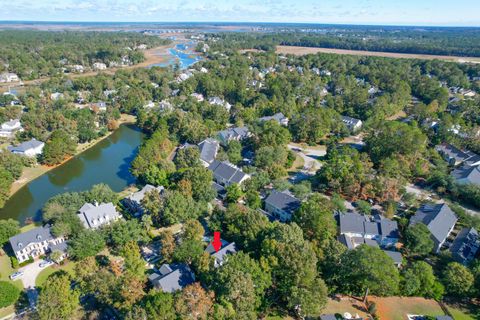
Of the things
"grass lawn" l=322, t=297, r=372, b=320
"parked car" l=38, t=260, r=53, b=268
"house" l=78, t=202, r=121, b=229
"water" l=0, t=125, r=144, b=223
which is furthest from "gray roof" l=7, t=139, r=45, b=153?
"grass lawn" l=322, t=297, r=372, b=320

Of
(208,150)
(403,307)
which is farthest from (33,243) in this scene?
(403,307)

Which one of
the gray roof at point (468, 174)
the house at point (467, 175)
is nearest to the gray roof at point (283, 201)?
the house at point (467, 175)

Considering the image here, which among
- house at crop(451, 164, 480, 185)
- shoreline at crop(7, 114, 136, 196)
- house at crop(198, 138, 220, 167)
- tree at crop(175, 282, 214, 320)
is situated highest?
tree at crop(175, 282, 214, 320)

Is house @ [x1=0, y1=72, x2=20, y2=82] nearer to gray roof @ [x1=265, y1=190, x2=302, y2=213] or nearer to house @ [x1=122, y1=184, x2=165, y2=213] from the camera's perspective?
house @ [x1=122, y1=184, x2=165, y2=213]

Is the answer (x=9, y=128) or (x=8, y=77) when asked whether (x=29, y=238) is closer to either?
(x=9, y=128)

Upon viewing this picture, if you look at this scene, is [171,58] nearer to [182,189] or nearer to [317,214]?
[182,189]

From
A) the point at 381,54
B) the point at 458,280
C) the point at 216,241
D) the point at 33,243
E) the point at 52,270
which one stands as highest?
the point at 381,54

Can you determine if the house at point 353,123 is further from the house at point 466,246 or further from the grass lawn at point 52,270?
the grass lawn at point 52,270
